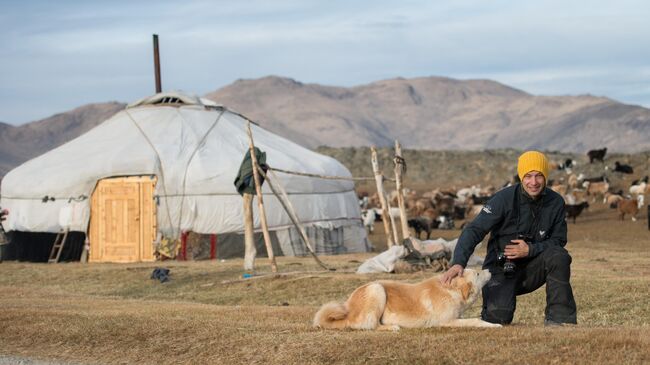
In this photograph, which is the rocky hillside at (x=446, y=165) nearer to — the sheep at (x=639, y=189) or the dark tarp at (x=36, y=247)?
the sheep at (x=639, y=189)

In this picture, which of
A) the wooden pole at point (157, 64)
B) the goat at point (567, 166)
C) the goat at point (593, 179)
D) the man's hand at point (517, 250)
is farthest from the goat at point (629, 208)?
the man's hand at point (517, 250)

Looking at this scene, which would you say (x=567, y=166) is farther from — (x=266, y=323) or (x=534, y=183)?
(x=534, y=183)

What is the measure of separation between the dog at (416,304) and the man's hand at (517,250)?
0.35m

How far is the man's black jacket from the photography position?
9.85 m

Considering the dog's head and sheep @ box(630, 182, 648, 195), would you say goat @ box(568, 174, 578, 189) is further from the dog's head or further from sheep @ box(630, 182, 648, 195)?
the dog's head

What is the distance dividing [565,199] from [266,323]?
126ft

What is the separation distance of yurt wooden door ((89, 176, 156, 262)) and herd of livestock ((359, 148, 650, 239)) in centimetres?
896

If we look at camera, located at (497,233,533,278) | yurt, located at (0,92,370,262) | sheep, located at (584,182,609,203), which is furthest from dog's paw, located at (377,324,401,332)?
sheep, located at (584,182,609,203)

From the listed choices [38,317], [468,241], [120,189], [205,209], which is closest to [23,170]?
[120,189]

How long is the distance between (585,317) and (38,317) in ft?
22.8

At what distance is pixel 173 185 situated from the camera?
2869cm

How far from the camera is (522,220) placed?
9906 millimetres

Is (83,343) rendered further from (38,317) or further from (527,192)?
(527,192)

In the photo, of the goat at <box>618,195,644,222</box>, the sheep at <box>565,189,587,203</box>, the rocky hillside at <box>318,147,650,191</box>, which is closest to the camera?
the goat at <box>618,195,644,222</box>
